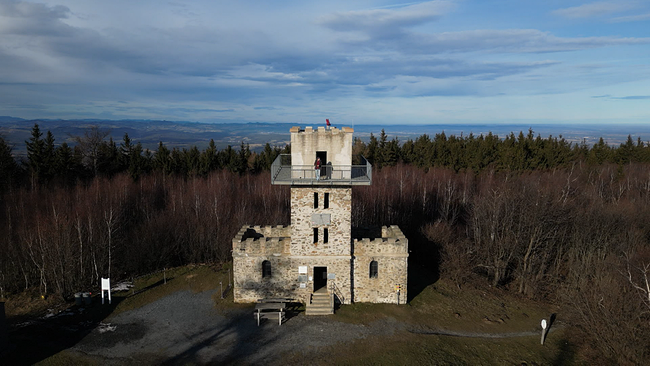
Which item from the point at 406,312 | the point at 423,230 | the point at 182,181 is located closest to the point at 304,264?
the point at 406,312

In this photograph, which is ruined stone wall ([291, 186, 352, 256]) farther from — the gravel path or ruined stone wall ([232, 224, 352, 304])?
the gravel path

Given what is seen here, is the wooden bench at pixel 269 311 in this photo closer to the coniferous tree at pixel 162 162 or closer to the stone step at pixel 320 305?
the stone step at pixel 320 305

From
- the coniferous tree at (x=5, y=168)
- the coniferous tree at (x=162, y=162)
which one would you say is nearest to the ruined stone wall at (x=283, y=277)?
the coniferous tree at (x=5, y=168)

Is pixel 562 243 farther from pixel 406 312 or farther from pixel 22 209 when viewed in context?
pixel 22 209

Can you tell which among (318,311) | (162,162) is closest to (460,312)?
(318,311)

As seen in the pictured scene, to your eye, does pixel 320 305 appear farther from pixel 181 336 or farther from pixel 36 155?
pixel 36 155

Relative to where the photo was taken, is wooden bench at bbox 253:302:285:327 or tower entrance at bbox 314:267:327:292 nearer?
wooden bench at bbox 253:302:285:327

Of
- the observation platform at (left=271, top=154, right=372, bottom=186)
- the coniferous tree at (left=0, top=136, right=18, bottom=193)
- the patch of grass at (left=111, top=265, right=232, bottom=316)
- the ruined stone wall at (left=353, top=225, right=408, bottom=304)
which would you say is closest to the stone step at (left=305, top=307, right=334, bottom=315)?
the ruined stone wall at (left=353, top=225, right=408, bottom=304)
